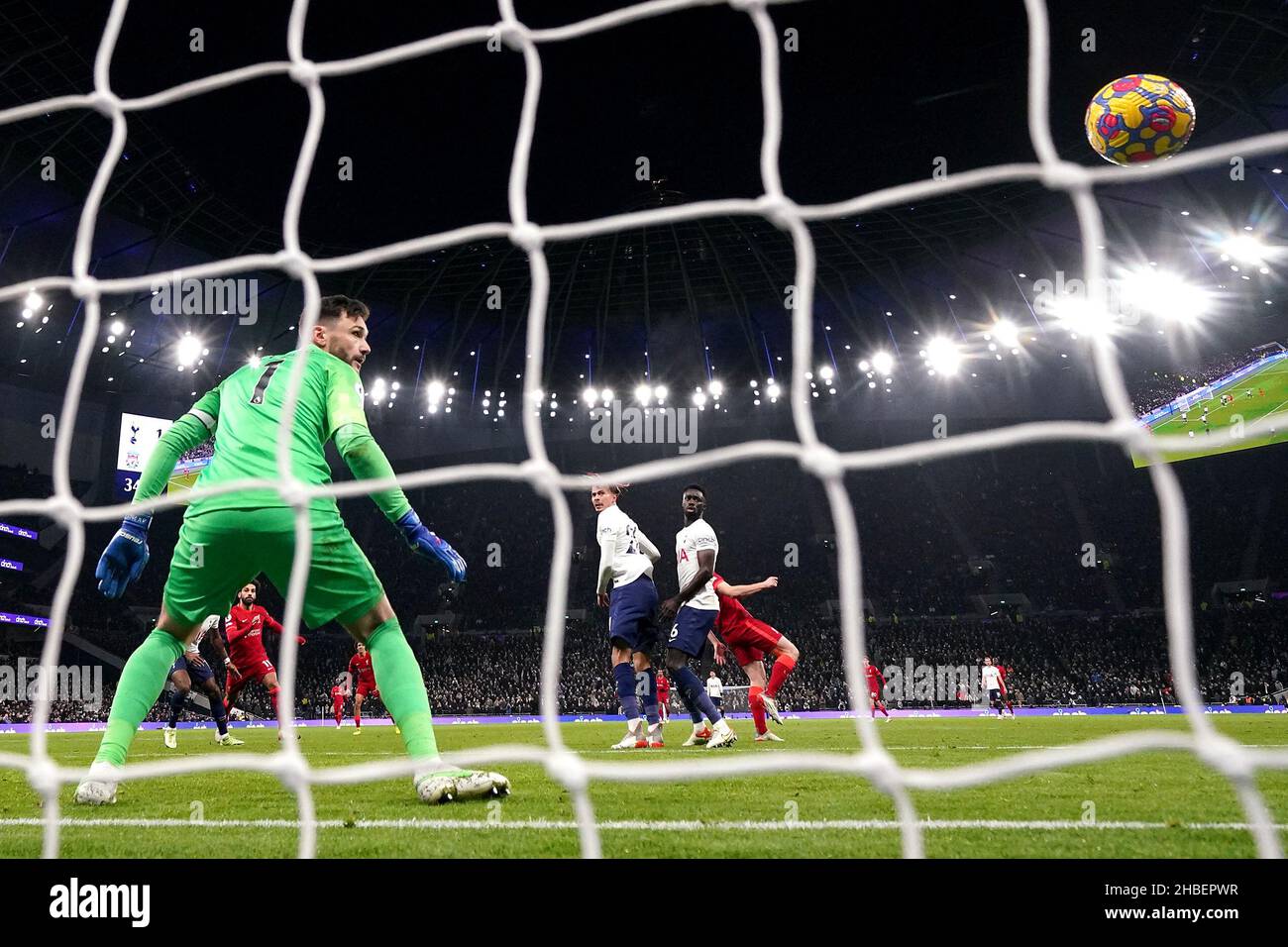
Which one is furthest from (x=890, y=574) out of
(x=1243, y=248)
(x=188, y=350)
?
(x=188, y=350)

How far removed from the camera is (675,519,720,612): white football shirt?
22.2 feet

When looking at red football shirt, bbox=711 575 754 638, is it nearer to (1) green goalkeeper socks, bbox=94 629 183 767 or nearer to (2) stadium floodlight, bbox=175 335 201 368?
(1) green goalkeeper socks, bbox=94 629 183 767

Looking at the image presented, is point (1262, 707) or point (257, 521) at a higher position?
point (257, 521)

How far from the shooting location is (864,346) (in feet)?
87.8

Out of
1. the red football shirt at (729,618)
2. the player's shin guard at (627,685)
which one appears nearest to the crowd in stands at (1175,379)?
the red football shirt at (729,618)

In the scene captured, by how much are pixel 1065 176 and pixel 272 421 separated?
2.93m

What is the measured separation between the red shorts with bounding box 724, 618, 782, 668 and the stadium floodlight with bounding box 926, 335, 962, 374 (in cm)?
2033

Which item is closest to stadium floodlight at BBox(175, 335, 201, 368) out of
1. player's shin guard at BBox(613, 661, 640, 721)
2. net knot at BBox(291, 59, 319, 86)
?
player's shin guard at BBox(613, 661, 640, 721)

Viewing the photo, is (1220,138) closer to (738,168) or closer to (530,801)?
(738,168)

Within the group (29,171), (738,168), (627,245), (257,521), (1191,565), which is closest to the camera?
(257,521)

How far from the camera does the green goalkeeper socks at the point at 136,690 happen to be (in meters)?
3.59

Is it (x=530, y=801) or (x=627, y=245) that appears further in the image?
(x=627, y=245)

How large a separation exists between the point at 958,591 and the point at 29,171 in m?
25.5

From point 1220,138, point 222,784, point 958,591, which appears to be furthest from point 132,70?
point 958,591
